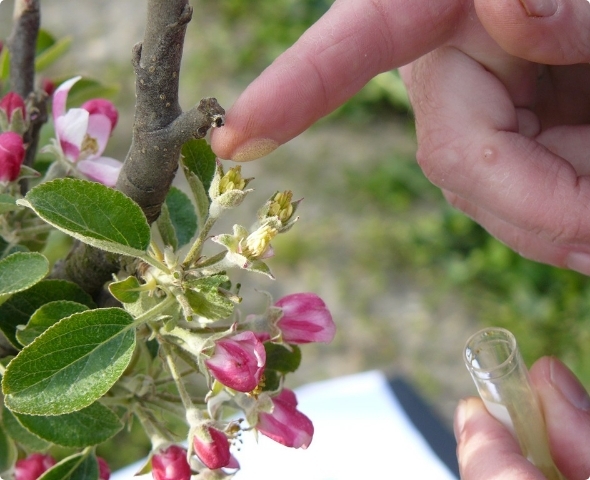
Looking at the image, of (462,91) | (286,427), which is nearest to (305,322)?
(286,427)

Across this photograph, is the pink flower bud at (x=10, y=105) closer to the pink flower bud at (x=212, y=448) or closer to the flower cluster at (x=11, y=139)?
the flower cluster at (x=11, y=139)

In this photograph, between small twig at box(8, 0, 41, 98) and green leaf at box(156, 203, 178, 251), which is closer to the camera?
green leaf at box(156, 203, 178, 251)

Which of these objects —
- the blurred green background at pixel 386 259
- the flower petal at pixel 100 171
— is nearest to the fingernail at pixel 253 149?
the flower petal at pixel 100 171

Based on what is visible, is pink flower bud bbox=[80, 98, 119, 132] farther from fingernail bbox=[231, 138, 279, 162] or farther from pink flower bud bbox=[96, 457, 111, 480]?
pink flower bud bbox=[96, 457, 111, 480]

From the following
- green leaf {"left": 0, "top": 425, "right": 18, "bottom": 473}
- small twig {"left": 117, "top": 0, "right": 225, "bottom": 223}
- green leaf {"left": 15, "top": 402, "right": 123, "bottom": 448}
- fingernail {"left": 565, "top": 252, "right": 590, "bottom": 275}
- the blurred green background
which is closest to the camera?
small twig {"left": 117, "top": 0, "right": 225, "bottom": 223}

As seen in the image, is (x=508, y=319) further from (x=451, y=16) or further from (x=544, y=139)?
(x=451, y=16)

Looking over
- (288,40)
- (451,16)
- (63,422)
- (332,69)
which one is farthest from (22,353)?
(288,40)

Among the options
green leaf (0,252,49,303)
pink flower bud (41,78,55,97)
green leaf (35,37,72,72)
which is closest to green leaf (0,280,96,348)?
green leaf (0,252,49,303)
